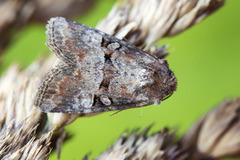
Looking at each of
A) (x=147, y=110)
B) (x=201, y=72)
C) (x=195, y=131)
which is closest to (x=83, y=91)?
(x=195, y=131)

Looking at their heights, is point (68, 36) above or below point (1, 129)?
above

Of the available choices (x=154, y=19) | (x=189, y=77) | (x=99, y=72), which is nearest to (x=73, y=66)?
(x=99, y=72)

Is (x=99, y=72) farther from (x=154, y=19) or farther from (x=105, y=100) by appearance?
(x=154, y=19)

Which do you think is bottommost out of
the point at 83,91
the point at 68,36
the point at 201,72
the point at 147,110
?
the point at 147,110

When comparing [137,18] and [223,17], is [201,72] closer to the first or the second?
[223,17]

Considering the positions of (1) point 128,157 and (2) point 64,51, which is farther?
(2) point 64,51

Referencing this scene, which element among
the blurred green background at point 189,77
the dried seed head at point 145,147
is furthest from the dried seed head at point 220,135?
the blurred green background at point 189,77

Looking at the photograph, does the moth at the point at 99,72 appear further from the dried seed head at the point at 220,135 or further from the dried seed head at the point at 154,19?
the dried seed head at the point at 220,135
